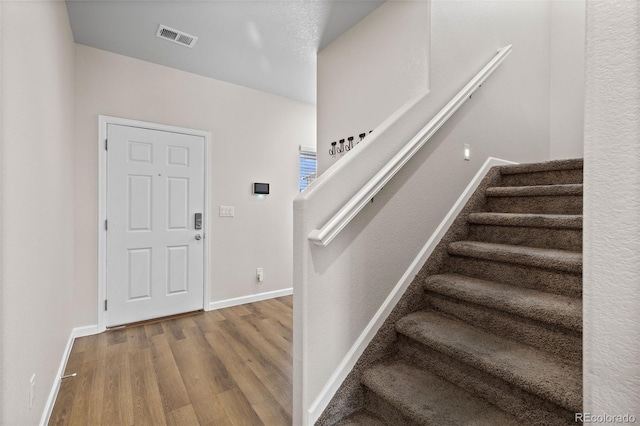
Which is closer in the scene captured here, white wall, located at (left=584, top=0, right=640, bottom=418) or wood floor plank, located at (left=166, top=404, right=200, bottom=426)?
white wall, located at (left=584, top=0, right=640, bottom=418)

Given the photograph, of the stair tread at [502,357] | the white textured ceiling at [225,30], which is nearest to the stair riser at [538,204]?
the stair tread at [502,357]

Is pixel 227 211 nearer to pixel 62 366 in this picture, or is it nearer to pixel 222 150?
pixel 222 150

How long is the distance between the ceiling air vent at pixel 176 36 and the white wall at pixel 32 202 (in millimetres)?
678

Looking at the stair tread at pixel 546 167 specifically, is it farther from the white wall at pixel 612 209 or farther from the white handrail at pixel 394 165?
the white wall at pixel 612 209

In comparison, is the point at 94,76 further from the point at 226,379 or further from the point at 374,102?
the point at 226,379

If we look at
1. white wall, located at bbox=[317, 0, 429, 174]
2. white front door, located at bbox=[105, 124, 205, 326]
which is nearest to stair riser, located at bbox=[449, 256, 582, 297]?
white wall, located at bbox=[317, 0, 429, 174]

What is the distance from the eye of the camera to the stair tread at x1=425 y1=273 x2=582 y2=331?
119 cm

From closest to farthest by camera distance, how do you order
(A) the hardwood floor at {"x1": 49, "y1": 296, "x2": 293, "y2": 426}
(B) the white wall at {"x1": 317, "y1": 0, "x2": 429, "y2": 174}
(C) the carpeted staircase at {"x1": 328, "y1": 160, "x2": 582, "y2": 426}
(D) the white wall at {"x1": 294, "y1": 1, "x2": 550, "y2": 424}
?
(C) the carpeted staircase at {"x1": 328, "y1": 160, "x2": 582, "y2": 426}, (D) the white wall at {"x1": 294, "y1": 1, "x2": 550, "y2": 424}, (A) the hardwood floor at {"x1": 49, "y1": 296, "x2": 293, "y2": 426}, (B) the white wall at {"x1": 317, "y1": 0, "x2": 429, "y2": 174}

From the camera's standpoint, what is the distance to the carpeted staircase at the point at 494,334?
112 cm

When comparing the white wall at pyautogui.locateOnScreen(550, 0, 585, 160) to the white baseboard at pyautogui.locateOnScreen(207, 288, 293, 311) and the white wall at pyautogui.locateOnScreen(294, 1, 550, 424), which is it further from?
the white baseboard at pyautogui.locateOnScreen(207, 288, 293, 311)

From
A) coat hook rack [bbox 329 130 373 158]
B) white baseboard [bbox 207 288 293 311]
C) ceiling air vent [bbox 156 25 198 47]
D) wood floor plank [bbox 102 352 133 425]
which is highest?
ceiling air vent [bbox 156 25 198 47]

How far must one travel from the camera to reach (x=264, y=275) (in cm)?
380

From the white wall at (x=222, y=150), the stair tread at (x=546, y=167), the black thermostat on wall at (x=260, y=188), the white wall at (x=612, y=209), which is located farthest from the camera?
the black thermostat on wall at (x=260, y=188)

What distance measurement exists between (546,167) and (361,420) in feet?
6.77
